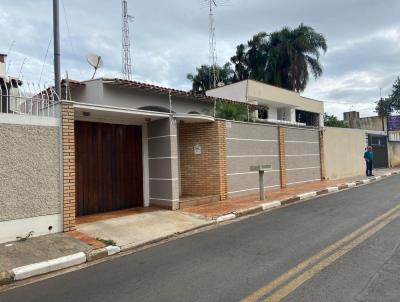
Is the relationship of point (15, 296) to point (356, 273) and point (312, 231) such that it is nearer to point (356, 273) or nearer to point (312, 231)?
point (356, 273)

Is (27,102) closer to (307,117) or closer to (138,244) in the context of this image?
(138,244)

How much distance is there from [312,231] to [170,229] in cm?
303

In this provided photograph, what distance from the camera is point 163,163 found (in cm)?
1152

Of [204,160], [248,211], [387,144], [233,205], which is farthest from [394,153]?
[248,211]

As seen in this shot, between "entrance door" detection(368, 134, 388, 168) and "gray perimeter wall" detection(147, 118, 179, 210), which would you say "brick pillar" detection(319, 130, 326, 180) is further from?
"gray perimeter wall" detection(147, 118, 179, 210)

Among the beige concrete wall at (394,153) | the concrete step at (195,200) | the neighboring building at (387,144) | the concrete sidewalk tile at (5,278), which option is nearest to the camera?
the concrete sidewalk tile at (5,278)

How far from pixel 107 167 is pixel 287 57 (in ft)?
125

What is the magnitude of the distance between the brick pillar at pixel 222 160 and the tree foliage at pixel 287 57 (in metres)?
32.3

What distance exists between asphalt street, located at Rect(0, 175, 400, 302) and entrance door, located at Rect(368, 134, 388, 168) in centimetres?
2203

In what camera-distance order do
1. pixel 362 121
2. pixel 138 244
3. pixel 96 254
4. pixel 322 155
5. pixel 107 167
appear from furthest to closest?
pixel 362 121, pixel 322 155, pixel 107 167, pixel 138 244, pixel 96 254

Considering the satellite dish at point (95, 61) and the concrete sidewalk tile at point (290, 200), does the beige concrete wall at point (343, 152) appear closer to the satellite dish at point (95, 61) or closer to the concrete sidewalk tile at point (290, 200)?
the concrete sidewalk tile at point (290, 200)

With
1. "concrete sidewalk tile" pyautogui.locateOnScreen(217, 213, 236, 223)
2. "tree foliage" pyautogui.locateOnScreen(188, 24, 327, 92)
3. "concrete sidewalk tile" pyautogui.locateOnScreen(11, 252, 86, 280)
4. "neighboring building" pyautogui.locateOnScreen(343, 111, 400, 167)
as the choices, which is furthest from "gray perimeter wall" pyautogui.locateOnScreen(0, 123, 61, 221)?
"tree foliage" pyautogui.locateOnScreen(188, 24, 327, 92)

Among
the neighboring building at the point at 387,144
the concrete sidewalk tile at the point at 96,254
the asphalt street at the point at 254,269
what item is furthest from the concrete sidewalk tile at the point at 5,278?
the neighboring building at the point at 387,144

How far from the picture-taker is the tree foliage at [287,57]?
4481cm
